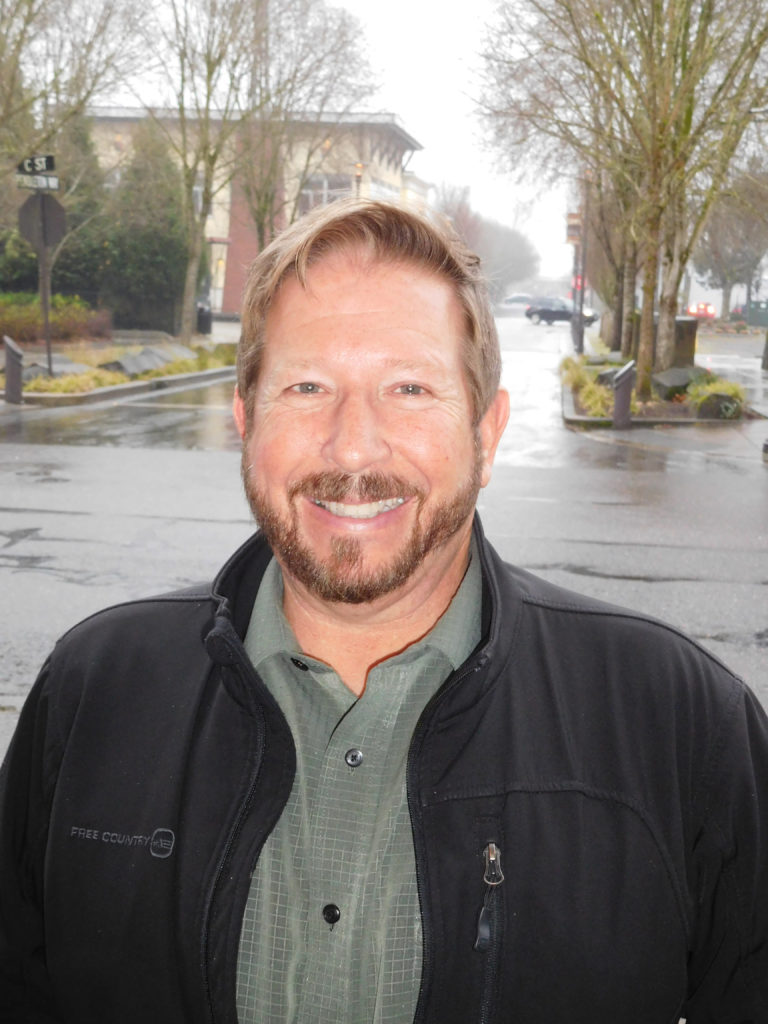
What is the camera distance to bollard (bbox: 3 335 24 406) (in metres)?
18.5

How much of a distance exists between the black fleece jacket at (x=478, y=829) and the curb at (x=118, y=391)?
17429 mm

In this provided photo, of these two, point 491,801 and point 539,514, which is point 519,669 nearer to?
point 491,801

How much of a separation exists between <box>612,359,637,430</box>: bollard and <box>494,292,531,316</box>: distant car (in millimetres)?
65049

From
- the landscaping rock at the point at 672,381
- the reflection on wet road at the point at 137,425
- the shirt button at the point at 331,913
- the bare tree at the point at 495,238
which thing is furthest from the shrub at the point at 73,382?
the bare tree at the point at 495,238

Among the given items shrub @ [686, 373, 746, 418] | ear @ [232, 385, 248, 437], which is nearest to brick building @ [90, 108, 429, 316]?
shrub @ [686, 373, 746, 418]

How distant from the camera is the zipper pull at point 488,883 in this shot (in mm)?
1848

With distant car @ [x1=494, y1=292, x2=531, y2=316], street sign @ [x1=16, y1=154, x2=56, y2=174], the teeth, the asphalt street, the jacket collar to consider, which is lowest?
the asphalt street

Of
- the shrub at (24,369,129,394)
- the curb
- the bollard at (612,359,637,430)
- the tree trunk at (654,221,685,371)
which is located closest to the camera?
the bollard at (612,359,637,430)

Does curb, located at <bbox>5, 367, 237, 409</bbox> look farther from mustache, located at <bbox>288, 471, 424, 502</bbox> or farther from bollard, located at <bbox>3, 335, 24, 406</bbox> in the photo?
mustache, located at <bbox>288, 471, 424, 502</bbox>

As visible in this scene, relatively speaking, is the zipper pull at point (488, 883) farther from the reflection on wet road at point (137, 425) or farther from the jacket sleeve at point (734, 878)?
the reflection on wet road at point (137, 425)

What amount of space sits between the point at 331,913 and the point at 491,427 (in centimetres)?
102

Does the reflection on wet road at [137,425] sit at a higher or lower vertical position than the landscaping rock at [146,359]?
lower

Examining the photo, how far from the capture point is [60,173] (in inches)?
1202

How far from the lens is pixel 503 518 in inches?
411
